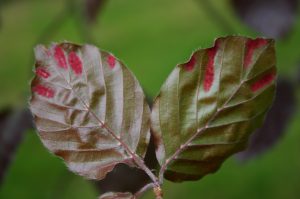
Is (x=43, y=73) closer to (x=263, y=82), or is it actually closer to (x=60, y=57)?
(x=60, y=57)

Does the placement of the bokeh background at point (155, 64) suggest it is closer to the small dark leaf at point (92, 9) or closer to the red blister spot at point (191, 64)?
the small dark leaf at point (92, 9)

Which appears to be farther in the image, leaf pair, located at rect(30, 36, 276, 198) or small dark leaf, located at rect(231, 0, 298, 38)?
small dark leaf, located at rect(231, 0, 298, 38)

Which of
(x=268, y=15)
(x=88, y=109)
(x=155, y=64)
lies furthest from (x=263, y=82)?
(x=155, y=64)

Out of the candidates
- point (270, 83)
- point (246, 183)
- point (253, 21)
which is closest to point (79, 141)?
point (270, 83)

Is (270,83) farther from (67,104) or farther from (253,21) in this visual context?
(253,21)

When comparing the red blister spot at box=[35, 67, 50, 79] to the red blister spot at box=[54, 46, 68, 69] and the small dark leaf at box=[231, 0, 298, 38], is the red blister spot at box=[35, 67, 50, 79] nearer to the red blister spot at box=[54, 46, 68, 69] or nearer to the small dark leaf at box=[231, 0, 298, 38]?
the red blister spot at box=[54, 46, 68, 69]

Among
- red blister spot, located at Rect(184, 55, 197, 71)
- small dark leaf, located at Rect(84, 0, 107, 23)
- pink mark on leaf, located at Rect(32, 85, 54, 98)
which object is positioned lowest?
pink mark on leaf, located at Rect(32, 85, 54, 98)

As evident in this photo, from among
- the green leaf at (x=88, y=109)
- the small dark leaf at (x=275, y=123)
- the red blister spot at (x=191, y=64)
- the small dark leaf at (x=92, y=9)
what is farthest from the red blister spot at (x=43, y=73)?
the small dark leaf at (x=92, y=9)

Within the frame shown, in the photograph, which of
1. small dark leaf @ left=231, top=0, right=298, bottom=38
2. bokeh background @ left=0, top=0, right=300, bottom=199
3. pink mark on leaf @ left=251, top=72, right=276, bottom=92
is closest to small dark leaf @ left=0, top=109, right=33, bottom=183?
bokeh background @ left=0, top=0, right=300, bottom=199

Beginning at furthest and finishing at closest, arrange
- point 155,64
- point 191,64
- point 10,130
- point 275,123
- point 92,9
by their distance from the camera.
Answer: point 155,64 < point 92,9 < point 275,123 < point 10,130 < point 191,64
